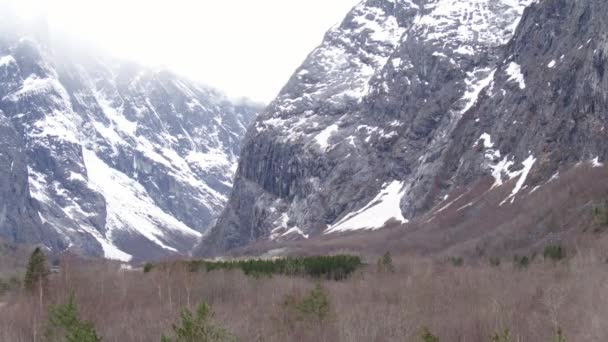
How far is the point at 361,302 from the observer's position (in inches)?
3046

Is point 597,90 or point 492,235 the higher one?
point 597,90

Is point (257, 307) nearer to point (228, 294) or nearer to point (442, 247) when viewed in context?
point (228, 294)

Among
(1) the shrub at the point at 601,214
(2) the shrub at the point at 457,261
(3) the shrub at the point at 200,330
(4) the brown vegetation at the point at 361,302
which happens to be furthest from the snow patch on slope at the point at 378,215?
(3) the shrub at the point at 200,330

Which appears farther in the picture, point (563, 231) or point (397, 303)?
point (563, 231)

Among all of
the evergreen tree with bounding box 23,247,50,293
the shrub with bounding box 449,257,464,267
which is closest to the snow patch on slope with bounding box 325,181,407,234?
the shrub with bounding box 449,257,464,267

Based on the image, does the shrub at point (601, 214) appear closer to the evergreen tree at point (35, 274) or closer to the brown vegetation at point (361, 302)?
the brown vegetation at point (361, 302)

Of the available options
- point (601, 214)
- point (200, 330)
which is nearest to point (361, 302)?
point (601, 214)

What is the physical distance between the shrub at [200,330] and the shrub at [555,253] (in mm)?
59332

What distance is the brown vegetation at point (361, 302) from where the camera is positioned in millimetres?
58094

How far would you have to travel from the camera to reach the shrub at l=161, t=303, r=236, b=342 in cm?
3291

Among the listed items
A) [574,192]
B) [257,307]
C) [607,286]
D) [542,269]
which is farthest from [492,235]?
[607,286]

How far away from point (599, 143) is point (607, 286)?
241 feet

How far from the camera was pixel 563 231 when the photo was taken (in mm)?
100625

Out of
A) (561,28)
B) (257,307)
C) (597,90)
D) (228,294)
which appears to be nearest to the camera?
(257,307)
